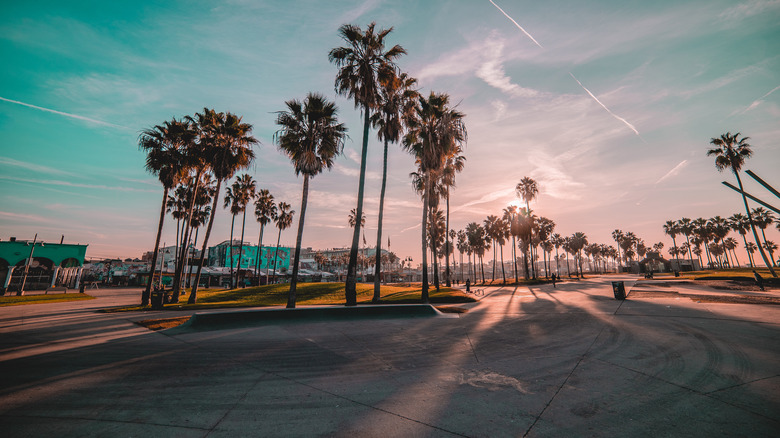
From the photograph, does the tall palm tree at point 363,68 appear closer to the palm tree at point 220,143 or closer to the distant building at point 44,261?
the palm tree at point 220,143

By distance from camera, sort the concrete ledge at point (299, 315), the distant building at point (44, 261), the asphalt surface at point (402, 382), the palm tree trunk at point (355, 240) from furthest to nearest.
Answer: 1. the distant building at point (44, 261)
2. the palm tree trunk at point (355, 240)
3. the concrete ledge at point (299, 315)
4. the asphalt surface at point (402, 382)

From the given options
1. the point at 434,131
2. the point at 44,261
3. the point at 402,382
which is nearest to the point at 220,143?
the point at 434,131

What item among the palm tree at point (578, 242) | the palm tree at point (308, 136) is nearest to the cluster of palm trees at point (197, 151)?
the palm tree at point (308, 136)

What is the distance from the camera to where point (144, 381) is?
509 centimetres

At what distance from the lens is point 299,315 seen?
12352 mm

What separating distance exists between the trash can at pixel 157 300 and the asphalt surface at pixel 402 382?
33.5 ft

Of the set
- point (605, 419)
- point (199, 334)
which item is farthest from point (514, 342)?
point (199, 334)

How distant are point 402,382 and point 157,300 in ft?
68.3

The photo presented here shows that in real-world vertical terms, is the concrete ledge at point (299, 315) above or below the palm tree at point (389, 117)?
below

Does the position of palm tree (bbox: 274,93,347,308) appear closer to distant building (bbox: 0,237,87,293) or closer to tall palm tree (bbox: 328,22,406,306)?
tall palm tree (bbox: 328,22,406,306)

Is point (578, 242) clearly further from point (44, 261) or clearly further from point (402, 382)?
point (44, 261)

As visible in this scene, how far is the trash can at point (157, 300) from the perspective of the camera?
18.7 metres

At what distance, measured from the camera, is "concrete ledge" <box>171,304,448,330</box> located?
1046 cm

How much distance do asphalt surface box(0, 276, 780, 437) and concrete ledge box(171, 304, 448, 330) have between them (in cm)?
129
